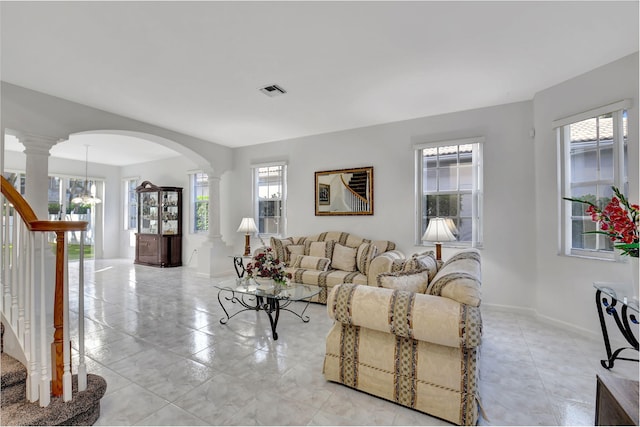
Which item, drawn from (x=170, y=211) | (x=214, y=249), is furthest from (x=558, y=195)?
(x=170, y=211)

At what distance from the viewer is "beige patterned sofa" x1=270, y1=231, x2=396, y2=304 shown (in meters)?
3.98

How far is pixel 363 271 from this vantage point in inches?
165

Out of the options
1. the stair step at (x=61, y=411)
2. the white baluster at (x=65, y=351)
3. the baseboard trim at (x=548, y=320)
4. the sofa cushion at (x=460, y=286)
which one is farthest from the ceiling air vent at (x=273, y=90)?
the baseboard trim at (x=548, y=320)

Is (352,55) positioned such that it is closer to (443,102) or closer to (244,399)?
(443,102)

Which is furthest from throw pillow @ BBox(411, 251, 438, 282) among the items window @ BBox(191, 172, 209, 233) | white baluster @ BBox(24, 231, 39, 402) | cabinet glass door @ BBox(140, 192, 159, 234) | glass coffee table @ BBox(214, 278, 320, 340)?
cabinet glass door @ BBox(140, 192, 159, 234)

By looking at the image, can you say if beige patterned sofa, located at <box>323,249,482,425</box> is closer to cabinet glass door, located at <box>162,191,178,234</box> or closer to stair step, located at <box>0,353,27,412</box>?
stair step, located at <box>0,353,27,412</box>

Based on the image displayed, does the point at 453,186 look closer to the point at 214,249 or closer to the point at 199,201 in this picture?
the point at 214,249

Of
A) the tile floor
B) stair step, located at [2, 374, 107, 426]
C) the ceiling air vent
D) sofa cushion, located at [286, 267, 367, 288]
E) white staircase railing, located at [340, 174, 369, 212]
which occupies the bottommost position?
the tile floor

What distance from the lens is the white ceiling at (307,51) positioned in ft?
7.00

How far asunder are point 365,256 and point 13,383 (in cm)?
354

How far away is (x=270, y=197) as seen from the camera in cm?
598

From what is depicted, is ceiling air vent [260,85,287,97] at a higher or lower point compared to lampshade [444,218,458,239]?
higher

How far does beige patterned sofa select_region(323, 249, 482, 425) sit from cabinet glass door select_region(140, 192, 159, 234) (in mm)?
6785

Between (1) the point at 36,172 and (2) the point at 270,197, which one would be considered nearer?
(1) the point at 36,172
